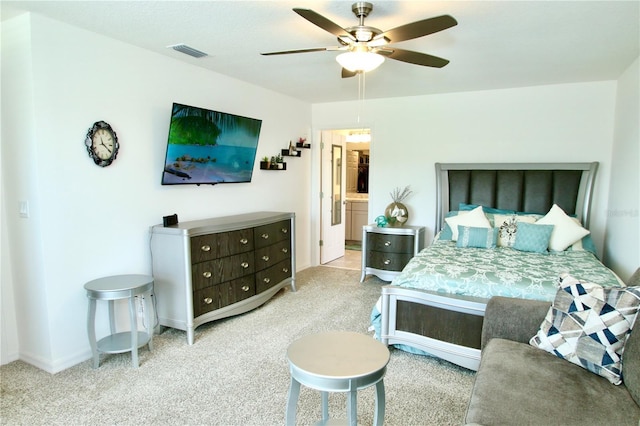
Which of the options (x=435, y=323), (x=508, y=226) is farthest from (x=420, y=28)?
(x=508, y=226)

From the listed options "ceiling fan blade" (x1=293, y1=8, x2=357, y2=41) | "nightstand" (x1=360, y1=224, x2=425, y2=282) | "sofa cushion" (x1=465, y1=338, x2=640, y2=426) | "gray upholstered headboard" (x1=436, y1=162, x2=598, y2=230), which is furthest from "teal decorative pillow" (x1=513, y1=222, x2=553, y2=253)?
"ceiling fan blade" (x1=293, y1=8, x2=357, y2=41)

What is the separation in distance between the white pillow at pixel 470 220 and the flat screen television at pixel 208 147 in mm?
2406

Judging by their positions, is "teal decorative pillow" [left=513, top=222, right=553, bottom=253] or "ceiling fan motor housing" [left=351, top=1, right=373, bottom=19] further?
"teal decorative pillow" [left=513, top=222, right=553, bottom=253]

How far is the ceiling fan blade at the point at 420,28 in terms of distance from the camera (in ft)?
6.33

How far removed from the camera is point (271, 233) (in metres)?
4.22

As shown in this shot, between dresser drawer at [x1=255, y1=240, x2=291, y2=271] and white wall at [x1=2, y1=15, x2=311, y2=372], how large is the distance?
1.05 metres

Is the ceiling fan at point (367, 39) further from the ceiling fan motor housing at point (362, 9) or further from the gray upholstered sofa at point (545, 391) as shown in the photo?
the gray upholstered sofa at point (545, 391)

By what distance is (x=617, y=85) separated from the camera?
4.10 meters

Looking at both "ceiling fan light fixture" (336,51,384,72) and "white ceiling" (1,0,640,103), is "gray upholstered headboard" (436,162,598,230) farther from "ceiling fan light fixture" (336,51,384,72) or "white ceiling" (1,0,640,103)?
"ceiling fan light fixture" (336,51,384,72)

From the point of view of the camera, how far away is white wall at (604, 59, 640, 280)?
3.27 m

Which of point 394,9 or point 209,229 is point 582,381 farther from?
point 209,229

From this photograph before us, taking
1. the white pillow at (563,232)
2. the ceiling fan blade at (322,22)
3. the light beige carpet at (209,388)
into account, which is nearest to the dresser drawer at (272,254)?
the light beige carpet at (209,388)

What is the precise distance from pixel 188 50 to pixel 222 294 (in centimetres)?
221

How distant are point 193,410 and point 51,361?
1.27 m
